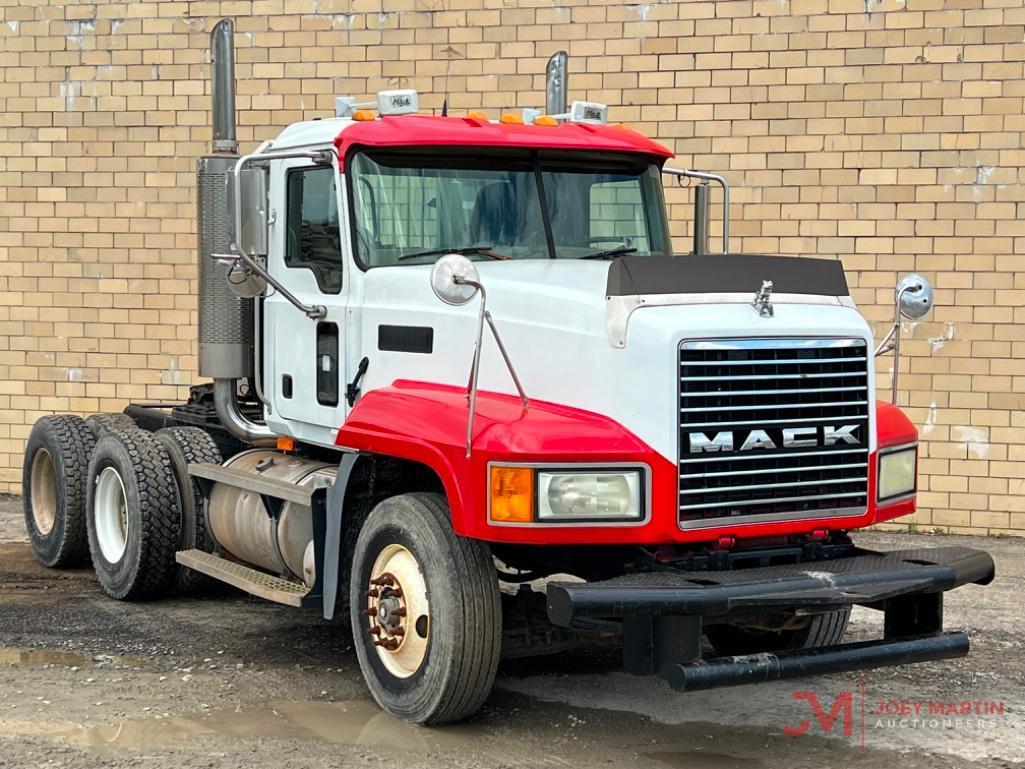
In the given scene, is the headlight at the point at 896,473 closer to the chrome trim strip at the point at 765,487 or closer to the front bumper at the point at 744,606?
the chrome trim strip at the point at 765,487

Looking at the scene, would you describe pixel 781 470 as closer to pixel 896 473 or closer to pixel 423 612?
pixel 896 473

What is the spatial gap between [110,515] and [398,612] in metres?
3.41

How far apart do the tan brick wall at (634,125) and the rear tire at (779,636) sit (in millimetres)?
3666

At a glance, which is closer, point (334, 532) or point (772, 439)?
point (772, 439)

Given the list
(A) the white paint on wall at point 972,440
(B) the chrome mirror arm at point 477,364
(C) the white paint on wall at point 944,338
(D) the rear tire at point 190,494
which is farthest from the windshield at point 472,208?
(A) the white paint on wall at point 972,440

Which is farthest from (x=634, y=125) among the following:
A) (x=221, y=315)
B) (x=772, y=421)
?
(x=772, y=421)

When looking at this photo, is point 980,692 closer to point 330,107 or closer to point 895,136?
point 895,136

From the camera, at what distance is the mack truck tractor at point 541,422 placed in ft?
18.2

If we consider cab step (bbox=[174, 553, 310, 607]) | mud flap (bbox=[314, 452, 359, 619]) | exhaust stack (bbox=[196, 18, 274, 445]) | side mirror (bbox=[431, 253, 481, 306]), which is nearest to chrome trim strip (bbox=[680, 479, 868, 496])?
side mirror (bbox=[431, 253, 481, 306])

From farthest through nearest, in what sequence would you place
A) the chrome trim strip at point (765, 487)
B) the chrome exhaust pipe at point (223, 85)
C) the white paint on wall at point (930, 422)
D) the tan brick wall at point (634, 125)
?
the white paint on wall at point (930, 422) < the tan brick wall at point (634, 125) < the chrome exhaust pipe at point (223, 85) < the chrome trim strip at point (765, 487)

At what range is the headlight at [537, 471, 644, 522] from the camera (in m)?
5.50

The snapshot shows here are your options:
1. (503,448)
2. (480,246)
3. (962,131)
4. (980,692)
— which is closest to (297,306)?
(480,246)

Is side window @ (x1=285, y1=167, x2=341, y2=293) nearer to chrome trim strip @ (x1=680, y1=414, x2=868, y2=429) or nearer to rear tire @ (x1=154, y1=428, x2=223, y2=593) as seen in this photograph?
rear tire @ (x1=154, y1=428, x2=223, y2=593)

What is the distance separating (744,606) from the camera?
5375mm
